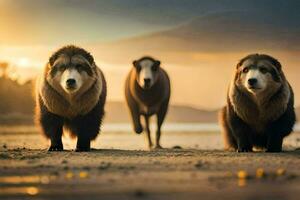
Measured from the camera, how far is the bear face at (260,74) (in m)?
12.7

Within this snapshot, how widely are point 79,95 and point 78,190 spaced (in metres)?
6.42

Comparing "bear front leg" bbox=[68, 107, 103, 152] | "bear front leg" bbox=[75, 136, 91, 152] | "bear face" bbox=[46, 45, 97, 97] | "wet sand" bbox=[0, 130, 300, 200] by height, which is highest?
"bear face" bbox=[46, 45, 97, 97]

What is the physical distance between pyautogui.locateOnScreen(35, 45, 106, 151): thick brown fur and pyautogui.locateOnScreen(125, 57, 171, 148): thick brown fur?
4356mm

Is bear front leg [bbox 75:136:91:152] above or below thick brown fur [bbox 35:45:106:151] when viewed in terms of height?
below

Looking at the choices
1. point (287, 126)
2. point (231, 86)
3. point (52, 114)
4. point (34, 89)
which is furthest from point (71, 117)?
point (287, 126)

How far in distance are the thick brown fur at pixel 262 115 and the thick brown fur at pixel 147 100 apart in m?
4.55

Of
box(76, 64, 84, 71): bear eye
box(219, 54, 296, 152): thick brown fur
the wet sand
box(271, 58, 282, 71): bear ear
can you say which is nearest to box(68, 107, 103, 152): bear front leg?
box(76, 64, 84, 71): bear eye

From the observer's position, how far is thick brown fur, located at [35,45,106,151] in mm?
13242

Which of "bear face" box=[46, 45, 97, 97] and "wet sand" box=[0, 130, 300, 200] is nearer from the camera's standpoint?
"wet sand" box=[0, 130, 300, 200]

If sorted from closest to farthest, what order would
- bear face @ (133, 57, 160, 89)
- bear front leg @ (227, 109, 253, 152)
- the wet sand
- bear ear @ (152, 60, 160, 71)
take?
the wet sand, bear front leg @ (227, 109, 253, 152), bear face @ (133, 57, 160, 89), bear ear @ (152, 60, 160, 71)

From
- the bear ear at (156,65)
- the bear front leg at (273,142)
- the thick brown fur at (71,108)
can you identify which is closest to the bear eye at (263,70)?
the bear front leg at (273,142)

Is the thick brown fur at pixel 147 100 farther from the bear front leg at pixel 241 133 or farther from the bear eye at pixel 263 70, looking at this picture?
the bear eye at pixel 263 70

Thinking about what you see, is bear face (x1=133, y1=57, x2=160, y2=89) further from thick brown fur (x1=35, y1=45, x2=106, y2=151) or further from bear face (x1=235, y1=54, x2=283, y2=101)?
bear face (x1=235, y1=54, x2=283, y2=101)

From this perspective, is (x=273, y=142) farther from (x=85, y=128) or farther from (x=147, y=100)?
(x=147, y=100)
